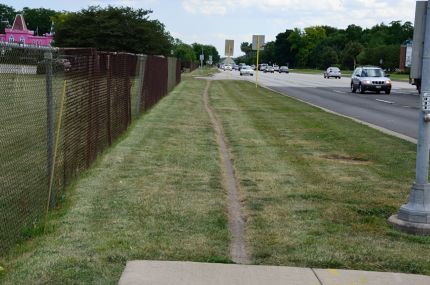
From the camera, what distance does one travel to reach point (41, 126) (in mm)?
6957

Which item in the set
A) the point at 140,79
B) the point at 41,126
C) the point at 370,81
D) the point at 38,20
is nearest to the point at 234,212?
the point at 41,126

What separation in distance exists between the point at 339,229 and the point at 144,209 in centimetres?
204

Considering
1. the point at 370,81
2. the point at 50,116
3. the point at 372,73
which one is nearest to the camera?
the point at 50,116

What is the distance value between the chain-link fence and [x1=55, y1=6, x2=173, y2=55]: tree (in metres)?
43.0

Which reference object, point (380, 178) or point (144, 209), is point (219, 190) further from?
point (380, 178)

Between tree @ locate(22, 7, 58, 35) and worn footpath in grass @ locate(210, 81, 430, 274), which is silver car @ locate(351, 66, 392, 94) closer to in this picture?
worn footpath in grass @ locate(210, 81, 430, 274)

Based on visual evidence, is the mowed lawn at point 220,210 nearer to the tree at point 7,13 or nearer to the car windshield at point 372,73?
the car windshield at point 372,73

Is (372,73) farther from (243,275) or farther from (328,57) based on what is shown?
(328,57)

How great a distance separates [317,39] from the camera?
189250 mm

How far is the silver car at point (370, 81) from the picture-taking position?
3659cm

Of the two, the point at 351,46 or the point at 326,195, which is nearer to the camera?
the point at 326,195

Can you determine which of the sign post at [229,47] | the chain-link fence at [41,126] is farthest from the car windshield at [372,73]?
the chain-link fence at [41,126]

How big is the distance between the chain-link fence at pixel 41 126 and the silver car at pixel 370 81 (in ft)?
95.0

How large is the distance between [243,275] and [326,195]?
311 cm
